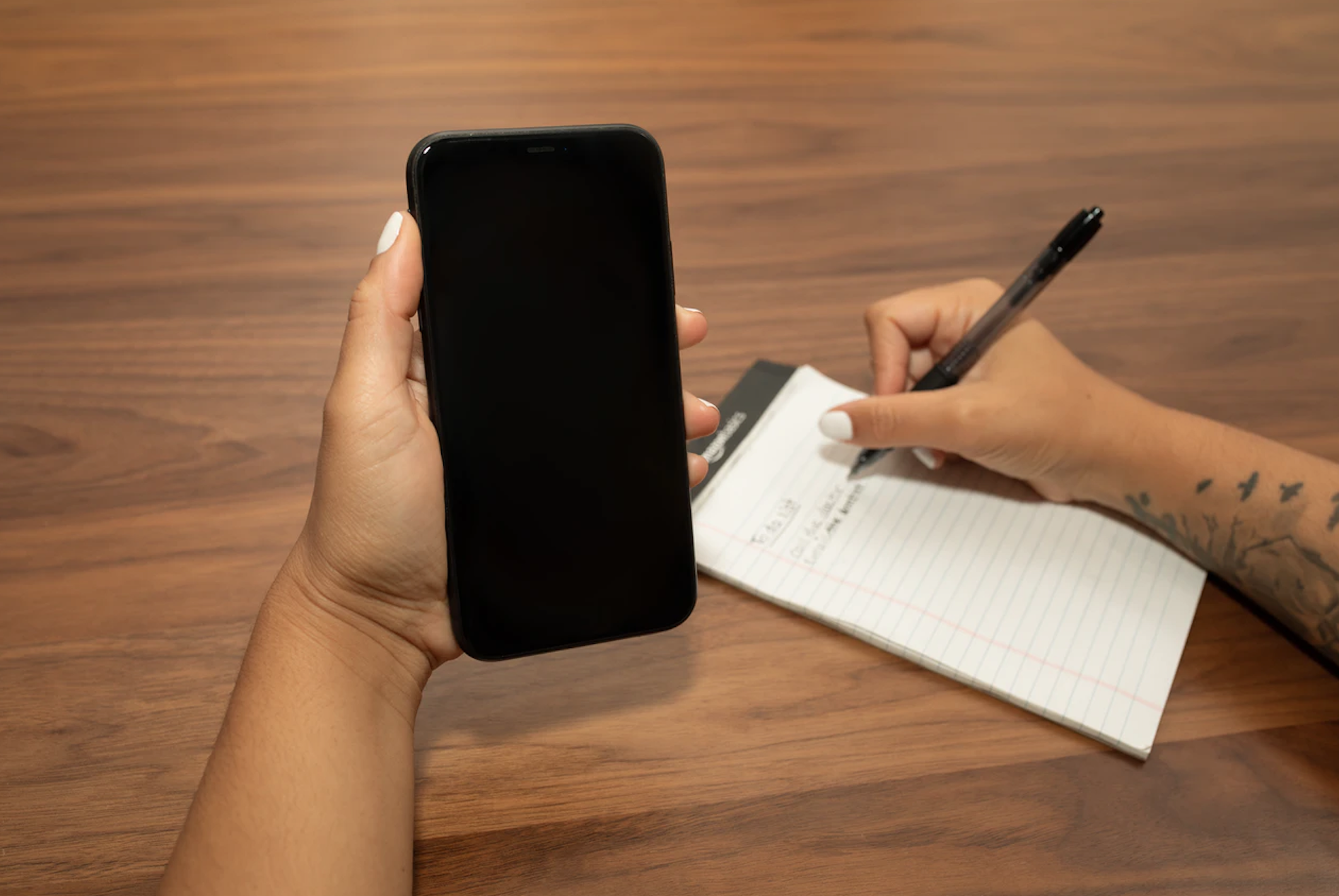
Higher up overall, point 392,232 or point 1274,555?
point 392,232

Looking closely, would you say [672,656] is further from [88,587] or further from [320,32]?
[320,32]

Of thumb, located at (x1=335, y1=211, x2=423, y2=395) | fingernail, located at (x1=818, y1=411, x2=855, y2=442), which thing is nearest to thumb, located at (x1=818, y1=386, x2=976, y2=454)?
fingernail, located at (x1=818, y1=411, x2=855, y2=442)

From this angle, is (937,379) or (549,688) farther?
(937,379)

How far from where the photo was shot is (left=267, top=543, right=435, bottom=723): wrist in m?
0.44

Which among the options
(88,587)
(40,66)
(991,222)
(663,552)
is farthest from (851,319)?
(40,66)

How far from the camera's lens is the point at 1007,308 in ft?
1.96

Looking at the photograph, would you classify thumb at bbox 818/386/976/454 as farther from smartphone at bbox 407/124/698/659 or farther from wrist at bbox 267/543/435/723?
wrist at bbox 267/543/435/723

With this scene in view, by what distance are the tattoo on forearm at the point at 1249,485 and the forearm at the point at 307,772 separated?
513 mm

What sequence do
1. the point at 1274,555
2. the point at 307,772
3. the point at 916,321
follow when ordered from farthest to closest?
the point at 916,321 → the point at 1274,555 → the point at 307,772

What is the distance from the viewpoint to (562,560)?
1.50ft

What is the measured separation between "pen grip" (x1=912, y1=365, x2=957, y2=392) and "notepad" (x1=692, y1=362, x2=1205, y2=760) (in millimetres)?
49

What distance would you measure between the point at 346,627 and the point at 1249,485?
A: 54cm

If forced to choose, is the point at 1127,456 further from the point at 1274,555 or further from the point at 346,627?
the point at 346,627

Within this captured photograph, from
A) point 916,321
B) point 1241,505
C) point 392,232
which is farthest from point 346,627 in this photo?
point 1241,505
